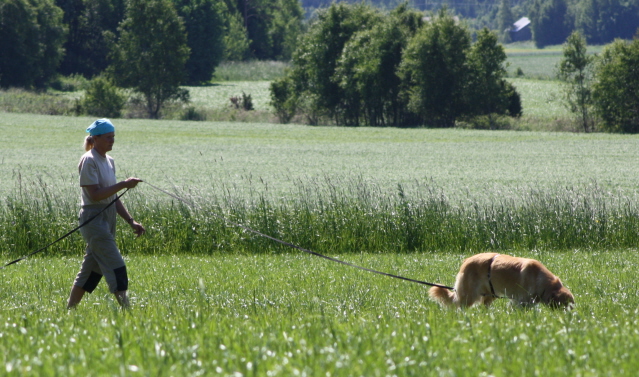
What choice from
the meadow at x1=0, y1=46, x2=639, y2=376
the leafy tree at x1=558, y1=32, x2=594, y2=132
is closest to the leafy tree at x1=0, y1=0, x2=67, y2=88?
the meadow at x1=0, y1=46, x2=639, y2=376

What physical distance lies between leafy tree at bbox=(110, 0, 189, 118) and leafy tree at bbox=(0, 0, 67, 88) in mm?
12510

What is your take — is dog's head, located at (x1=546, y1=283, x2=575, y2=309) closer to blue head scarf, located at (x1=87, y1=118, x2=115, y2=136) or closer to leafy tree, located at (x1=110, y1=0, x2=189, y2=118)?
blue head scarf, located at (x1=87, y1=118, x2=115, y2=136)

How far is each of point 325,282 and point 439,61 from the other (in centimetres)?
6027

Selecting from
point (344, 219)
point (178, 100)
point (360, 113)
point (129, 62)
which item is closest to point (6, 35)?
point (129, 62)

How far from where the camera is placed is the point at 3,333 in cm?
530

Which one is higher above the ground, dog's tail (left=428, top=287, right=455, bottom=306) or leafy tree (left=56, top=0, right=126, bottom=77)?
leafy tree (left=56, top=0, right=126, bottom=77)

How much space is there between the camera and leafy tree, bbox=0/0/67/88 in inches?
3339

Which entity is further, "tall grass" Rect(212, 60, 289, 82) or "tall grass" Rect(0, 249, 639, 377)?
"tall grass" Rect(212, 60, 289, 82)

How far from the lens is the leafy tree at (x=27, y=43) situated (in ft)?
278

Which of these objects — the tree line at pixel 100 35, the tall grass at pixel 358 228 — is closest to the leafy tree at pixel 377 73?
the tree line at pixel 100 35

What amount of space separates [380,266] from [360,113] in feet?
213

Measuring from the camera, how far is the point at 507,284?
7.02 m

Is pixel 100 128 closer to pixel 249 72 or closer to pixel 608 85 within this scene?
pixel 608 85

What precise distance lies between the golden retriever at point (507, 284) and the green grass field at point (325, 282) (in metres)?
0.23
